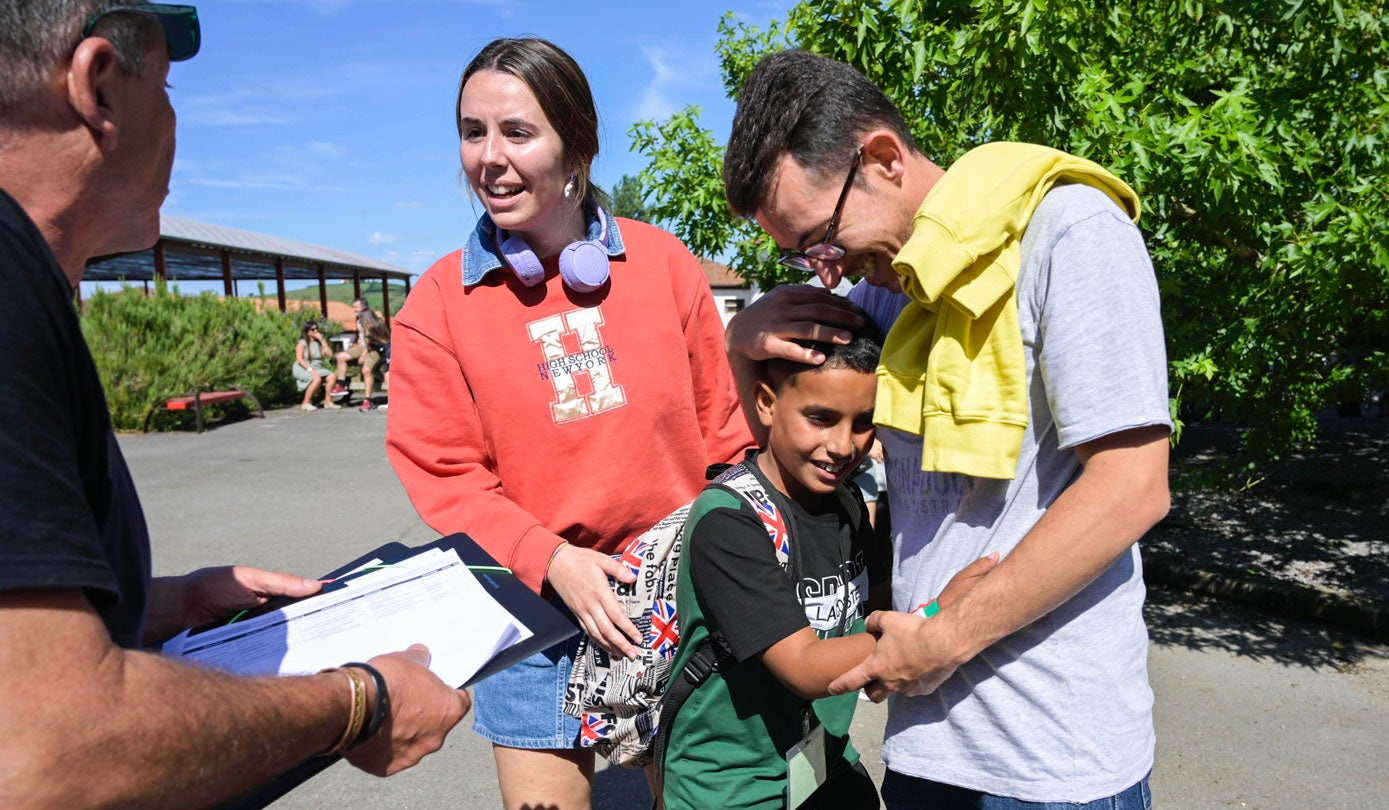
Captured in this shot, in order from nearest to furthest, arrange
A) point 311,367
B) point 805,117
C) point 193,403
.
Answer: point 805,117, point 193,403, point 311,367

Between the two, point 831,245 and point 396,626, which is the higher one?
point 831,245

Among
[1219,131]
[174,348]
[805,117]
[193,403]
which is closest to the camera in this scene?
[805,117]

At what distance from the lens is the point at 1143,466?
135 cm

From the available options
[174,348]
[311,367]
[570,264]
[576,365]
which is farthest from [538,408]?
[311,367]

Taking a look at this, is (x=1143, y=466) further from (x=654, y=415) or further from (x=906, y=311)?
(x=654, y=415)

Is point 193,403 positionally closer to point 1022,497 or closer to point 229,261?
point 229,261

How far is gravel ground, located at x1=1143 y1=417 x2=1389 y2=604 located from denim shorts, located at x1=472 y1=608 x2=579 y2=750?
13.5 feet

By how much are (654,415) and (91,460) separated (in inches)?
50.6

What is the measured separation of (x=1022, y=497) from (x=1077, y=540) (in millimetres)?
180

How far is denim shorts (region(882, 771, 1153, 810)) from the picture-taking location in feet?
4.89

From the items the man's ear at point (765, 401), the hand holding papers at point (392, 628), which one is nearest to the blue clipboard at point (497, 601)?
the hand holding papers at point (392, 628)

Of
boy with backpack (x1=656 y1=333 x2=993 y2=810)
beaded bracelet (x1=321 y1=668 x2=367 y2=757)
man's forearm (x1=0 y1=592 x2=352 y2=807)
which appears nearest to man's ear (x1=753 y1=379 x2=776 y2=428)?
boy with backpack (x1=656 y1=333 x2=993 y2=810)

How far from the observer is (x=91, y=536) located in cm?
94

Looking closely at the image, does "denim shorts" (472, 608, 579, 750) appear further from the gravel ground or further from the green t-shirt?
the gravel ground
